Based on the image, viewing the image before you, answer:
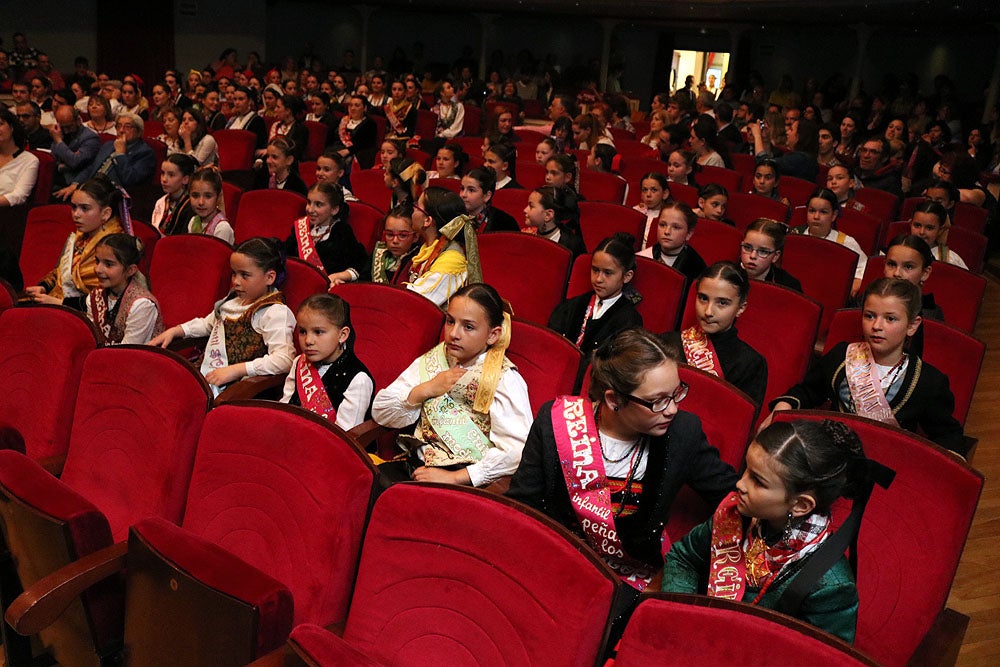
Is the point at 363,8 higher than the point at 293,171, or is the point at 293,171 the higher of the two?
the point at 363,8

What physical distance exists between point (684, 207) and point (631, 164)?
109 inches

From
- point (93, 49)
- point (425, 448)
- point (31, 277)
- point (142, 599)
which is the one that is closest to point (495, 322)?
point (425, 448)

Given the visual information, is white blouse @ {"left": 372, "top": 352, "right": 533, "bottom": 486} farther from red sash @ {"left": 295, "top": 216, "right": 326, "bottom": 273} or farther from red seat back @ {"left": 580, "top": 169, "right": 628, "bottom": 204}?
red seat back @ {"left": 580, "top": 169, "right": 628, "bottom": 204}

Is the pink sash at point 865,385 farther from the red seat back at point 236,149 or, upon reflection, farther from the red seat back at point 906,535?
the red seat back at point 236,149

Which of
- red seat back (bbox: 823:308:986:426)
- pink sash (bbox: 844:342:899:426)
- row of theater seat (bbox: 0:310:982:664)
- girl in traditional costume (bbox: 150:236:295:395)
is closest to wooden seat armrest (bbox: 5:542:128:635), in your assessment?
row of theater seat (bbox: 0:310:982:664)

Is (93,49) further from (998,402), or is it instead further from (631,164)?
(998,402)

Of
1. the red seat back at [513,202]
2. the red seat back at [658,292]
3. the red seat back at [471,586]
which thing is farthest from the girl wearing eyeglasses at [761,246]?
the red seat back at [471,586]

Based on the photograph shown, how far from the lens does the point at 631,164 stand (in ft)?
20.7

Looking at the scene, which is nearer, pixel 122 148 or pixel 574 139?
pixel 122 148

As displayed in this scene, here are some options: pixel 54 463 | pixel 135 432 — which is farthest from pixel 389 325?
pixel 54 463

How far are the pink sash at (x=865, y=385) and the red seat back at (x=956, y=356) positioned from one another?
9.2 inches

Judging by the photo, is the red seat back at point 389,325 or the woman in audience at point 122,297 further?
the woman in audience at point 122,297

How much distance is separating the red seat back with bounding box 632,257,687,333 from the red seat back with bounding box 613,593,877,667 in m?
2.01

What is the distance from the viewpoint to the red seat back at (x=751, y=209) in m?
4.63
